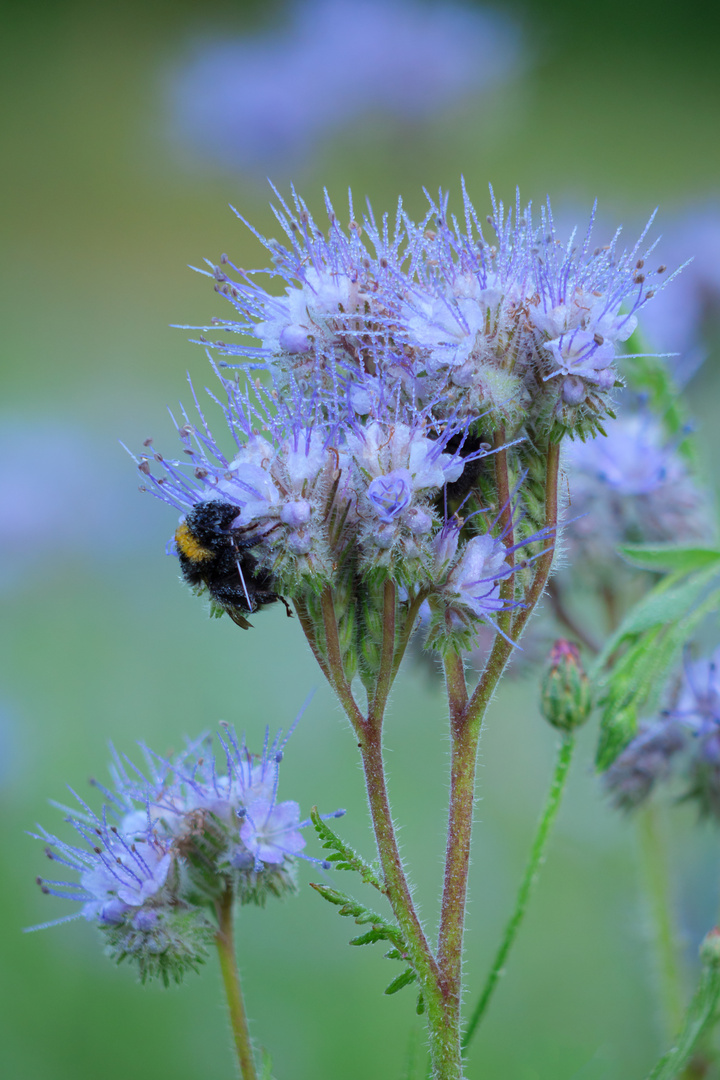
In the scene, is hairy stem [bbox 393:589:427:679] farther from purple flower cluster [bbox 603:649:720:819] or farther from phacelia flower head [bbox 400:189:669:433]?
purple flower cluster [bbox 603:649:720:819]

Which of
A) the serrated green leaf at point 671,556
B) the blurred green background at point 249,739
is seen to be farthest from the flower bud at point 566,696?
the blurred green background at point 249,739

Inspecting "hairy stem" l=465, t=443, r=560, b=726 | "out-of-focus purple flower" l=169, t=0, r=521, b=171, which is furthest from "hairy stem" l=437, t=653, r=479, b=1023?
"out-of-focus purple flower" l=169, t=0, r=521, b=171

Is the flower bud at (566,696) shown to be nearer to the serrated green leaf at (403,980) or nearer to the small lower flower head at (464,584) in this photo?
the small lower flower head at (464,584)

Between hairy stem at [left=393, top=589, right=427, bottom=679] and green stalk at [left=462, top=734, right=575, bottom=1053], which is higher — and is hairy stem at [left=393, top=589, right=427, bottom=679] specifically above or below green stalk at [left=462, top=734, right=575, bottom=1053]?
above

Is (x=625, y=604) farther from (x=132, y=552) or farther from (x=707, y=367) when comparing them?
(x=132, y=552)

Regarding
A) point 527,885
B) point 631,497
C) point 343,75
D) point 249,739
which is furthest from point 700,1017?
point 343,75

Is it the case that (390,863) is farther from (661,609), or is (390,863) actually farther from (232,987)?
(661,609)
